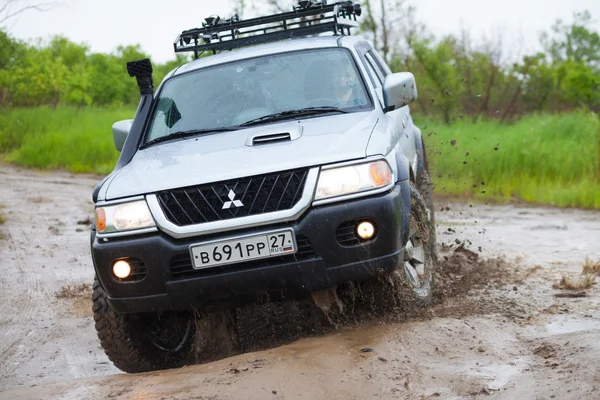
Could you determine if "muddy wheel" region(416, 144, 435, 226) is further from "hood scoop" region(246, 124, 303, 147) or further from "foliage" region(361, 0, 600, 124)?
"foliage" region(361, 0, 600, 124)

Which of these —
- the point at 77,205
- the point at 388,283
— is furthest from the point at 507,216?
the point at 388,283

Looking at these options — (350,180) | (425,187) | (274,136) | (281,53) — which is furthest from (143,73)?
(425,187)

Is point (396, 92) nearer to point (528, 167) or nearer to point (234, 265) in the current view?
point (234, 265)

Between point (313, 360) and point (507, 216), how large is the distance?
795cm

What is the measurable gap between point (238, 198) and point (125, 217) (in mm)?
586

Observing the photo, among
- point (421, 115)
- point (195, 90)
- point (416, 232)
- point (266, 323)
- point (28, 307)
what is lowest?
point (421, 115)

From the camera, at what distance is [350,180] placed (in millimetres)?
4375

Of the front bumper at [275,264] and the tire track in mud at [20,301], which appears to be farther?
the tire track in mud at [20,301]

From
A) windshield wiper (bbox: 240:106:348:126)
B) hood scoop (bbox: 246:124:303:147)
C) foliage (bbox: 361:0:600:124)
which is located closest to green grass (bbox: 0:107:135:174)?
foliage (bbox: 361:0:600:124)

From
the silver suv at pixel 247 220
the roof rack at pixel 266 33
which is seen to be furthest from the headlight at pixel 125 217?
the roof rack at pixel 266 33

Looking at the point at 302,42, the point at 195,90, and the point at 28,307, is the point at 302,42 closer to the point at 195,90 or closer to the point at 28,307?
the point at 195,90

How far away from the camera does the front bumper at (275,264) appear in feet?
14.1

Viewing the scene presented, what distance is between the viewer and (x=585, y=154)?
49.6 feet

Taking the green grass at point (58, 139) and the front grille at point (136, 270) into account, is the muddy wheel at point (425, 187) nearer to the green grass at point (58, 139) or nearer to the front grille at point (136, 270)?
the front grille at point (136, 270)
